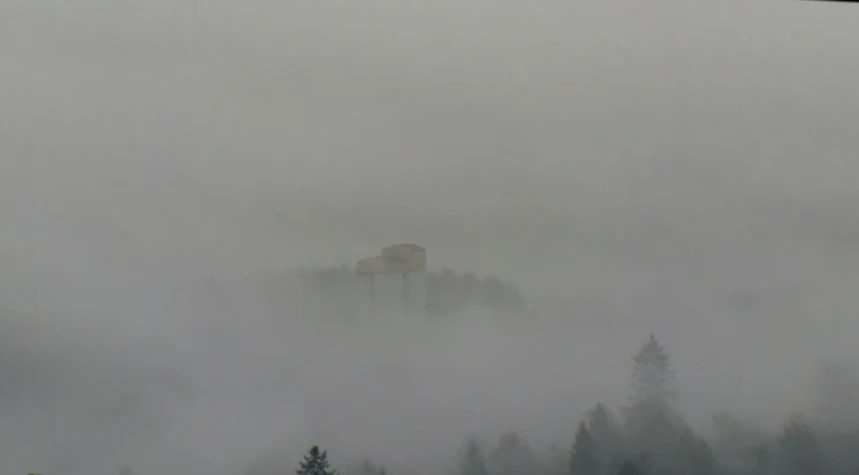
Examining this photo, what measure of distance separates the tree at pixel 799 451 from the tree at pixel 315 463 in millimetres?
1770

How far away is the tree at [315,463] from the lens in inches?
132

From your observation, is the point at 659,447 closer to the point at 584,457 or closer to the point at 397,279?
the point at 584,457

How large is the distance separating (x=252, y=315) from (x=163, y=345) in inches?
14.7

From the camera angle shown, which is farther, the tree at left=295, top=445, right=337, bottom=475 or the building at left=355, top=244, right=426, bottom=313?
the building at left=355, top=244, right=426, bottom=313

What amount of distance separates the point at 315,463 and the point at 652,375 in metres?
1.37

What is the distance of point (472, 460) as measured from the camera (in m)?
3.33

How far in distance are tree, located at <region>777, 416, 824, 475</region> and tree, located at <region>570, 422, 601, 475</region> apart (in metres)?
0.71

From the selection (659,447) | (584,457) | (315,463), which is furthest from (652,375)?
(315,463)

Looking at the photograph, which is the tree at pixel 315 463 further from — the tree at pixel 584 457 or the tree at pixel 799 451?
the tree at pixel 799 451

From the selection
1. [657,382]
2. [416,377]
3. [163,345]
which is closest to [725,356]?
[657,382]

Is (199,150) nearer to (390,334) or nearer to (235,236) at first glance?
(235,236)

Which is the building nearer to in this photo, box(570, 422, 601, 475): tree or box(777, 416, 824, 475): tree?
box(570, 422, 601, 475): tree

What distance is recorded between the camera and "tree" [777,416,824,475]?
3.29 meters

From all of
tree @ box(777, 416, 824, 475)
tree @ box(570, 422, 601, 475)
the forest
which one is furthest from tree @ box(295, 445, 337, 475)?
tree @ box(777, 416, 824, 475)
